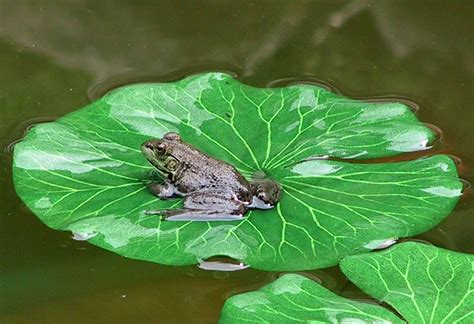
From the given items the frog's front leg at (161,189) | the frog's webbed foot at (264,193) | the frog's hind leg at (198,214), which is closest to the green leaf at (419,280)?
the frog's webbed foot at (264,193)

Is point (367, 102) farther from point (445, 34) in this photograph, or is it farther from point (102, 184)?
point (102, 184)

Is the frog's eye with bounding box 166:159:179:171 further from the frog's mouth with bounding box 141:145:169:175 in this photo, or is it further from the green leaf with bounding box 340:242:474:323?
the green leaf with bounding box 340:242:474:323

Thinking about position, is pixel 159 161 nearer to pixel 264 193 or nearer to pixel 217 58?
pixel 264 193

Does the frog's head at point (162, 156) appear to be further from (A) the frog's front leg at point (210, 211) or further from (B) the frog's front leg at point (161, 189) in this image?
(A) the frog's front leg at point (210, 211)

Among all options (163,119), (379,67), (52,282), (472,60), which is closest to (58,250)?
(52,282)

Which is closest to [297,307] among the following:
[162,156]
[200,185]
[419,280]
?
[419,280]

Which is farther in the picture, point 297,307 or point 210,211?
point 210,211
